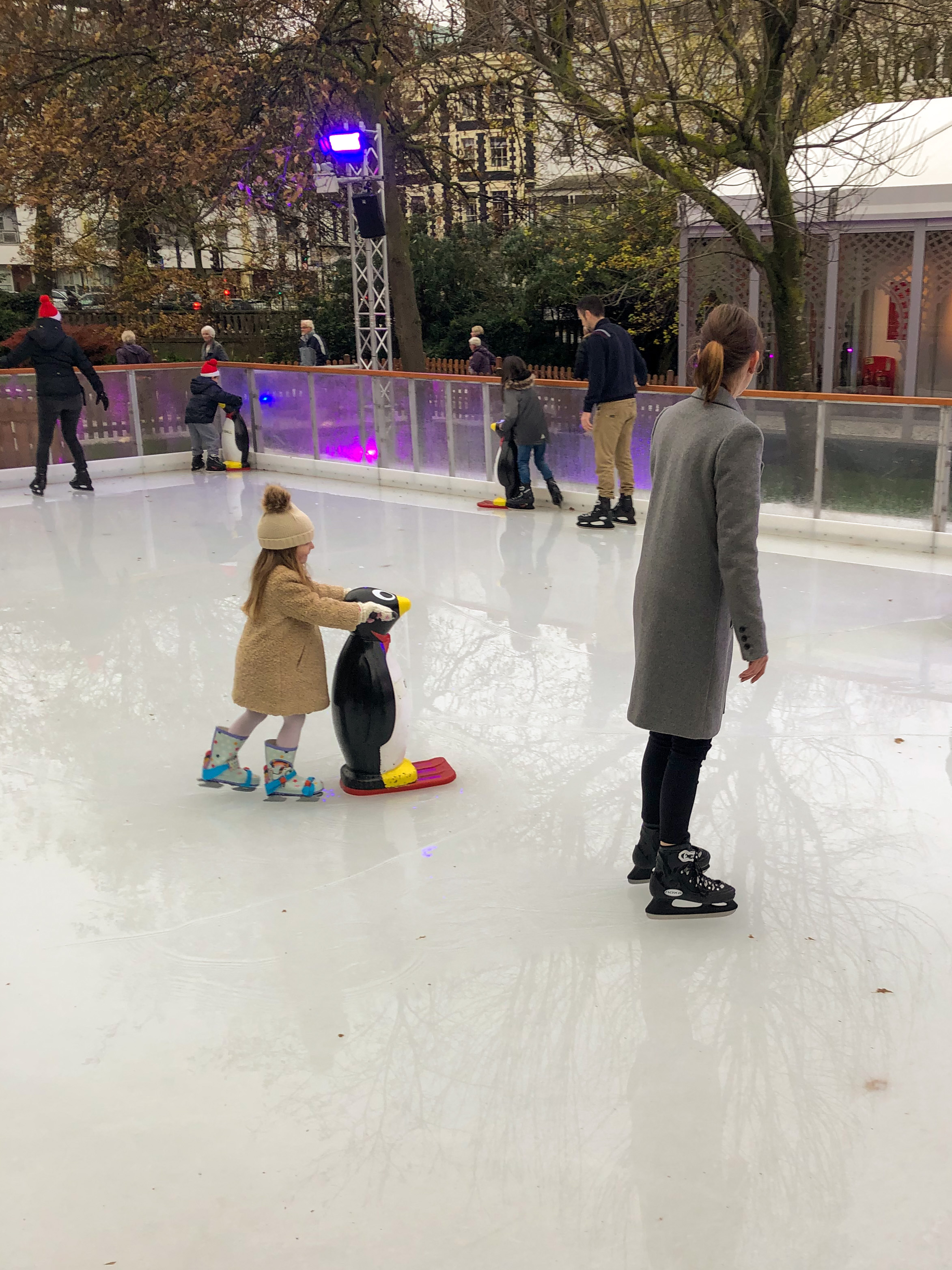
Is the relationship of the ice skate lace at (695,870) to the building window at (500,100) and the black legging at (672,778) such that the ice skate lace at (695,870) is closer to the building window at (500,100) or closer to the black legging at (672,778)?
the black legging at (672,778)

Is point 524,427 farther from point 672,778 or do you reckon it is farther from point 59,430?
point 672,778

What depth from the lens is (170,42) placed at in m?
16.5

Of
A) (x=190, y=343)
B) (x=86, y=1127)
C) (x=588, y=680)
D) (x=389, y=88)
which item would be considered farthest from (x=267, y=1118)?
(x=190, y=343)

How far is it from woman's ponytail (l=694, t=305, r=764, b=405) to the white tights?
75.7 inches

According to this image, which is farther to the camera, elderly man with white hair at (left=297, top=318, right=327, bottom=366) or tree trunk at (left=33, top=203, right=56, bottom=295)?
tree trunk at (left=33, top=203, right=56, bottom=295)

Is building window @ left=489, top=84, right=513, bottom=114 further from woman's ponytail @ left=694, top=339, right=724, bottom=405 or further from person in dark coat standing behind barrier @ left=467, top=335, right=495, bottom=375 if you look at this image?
woman's ponytail @ left=694, top=339, right=724, bottom=405

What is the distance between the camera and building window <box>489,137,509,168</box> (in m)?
19.5

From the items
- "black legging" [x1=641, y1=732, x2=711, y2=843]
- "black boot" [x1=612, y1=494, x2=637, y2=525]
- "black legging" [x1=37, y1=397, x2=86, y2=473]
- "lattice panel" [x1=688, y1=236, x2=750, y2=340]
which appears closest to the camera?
"black legging" [x1=641, y1=732, x2=711, y2=843]

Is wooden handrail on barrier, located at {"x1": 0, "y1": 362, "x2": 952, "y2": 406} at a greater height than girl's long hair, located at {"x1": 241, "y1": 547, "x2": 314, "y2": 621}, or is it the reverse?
wooden handrail on barrier, located at {"x1": 0, "y1": 362, "x2": 952, "y2": 406}

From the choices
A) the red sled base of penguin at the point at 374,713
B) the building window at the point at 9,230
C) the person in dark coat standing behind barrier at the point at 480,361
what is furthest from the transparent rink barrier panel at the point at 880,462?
the building window at the point at 9,230

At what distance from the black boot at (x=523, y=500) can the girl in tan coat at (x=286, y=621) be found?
18.0ft

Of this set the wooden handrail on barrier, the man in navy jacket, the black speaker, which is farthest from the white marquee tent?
the man in navy jacket

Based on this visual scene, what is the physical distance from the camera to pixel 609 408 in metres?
8.84

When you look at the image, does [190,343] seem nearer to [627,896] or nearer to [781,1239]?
[627,896]
